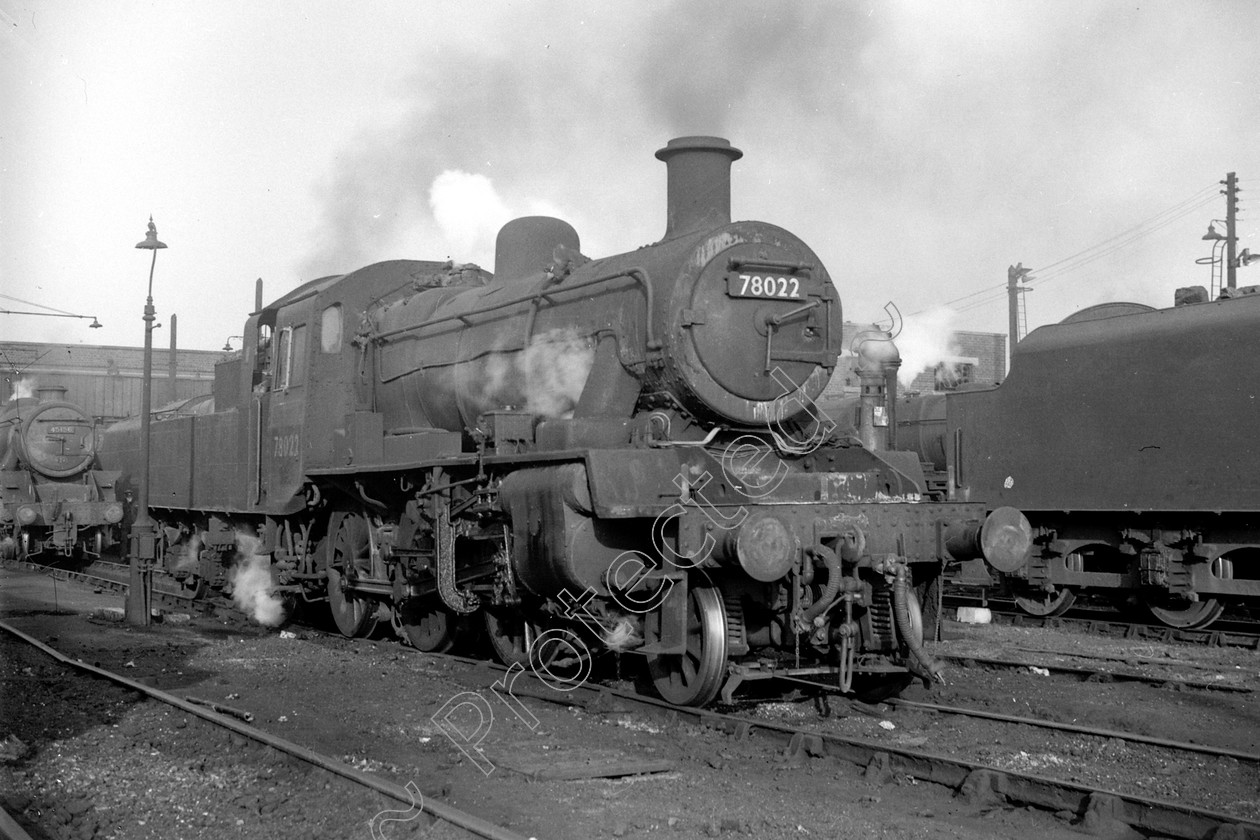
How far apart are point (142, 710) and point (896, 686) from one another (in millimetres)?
5095

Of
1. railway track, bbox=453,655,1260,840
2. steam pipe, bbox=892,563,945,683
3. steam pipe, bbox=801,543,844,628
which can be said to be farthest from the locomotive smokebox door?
railway track, bbox=453,655,1260,840

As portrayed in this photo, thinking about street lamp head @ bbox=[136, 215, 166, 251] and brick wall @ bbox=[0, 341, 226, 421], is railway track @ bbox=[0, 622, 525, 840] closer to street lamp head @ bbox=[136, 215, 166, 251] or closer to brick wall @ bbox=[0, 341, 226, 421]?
street lamp head @ bbox=[136, 215, 166, 251]

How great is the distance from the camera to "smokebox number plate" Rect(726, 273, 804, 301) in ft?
26.2

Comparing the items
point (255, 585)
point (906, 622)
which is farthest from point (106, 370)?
point (906, 622)

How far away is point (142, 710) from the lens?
809cm

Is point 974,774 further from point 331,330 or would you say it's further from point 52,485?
point 52,485

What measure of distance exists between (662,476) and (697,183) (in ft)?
7.43

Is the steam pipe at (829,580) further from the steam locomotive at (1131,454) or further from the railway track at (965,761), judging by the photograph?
the steam locomotive at (1131,454)

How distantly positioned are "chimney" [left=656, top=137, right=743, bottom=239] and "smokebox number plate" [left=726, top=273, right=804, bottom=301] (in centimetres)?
54

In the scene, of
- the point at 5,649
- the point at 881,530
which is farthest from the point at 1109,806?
the point at 5,649

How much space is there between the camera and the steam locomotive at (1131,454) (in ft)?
39.1

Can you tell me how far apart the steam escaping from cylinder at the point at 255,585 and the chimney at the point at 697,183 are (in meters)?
6.96

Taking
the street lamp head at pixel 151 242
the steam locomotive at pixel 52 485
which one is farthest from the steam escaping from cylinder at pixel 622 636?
the steam locomotive at pixel 52 485

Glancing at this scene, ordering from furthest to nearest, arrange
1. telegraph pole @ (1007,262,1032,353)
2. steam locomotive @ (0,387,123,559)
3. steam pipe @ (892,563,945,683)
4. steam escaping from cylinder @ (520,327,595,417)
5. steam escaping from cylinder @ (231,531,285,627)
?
telegraph pole @ (1007,262,1032,353) < steam locomotive @ (0,387,123,559) < steam escaping from cylinder @ (231,531,285,627) < steam escaping from cylinder @ (520,327,595,417) < steam pipe @ (892,563,945,683)
